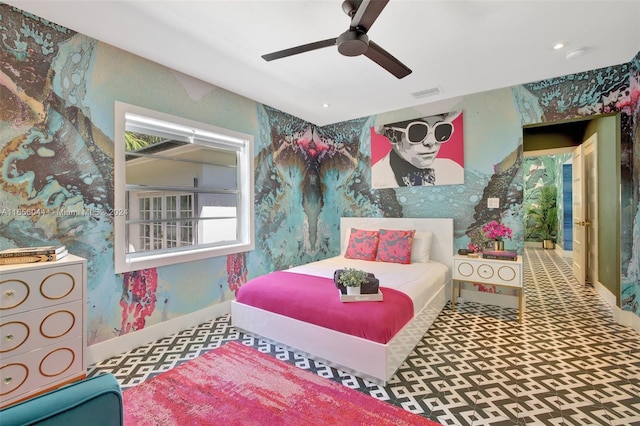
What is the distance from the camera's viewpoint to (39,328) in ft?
5.94

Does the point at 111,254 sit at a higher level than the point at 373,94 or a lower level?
lower

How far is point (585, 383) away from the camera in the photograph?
6.55 feet

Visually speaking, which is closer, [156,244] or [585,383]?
[585,383]

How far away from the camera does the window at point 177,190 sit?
104 inches

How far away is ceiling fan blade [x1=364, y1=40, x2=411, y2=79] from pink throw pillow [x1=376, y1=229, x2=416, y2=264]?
6.47 feet

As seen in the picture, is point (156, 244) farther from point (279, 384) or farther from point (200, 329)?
point (279, 384)

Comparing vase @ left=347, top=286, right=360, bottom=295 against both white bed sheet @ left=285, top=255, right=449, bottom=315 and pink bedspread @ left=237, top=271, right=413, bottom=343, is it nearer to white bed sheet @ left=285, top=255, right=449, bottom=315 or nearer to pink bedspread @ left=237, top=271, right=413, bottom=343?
pink bedspread @ left=237, top=271, right=413, bottom=343

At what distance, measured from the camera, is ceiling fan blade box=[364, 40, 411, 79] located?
1929 mm

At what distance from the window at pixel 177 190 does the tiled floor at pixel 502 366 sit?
2.92 ft

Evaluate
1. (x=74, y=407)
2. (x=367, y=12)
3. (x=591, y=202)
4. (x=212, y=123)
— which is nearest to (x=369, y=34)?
(x=367, y=12)

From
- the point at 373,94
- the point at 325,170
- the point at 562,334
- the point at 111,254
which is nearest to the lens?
the point at 111,254

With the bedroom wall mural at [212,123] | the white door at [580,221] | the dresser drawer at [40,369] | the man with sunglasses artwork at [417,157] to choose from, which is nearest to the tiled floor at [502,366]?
the dresser drawer at [40,369]

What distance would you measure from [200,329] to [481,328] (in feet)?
9.43

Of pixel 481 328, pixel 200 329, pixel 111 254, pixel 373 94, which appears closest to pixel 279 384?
pixel 200 329
